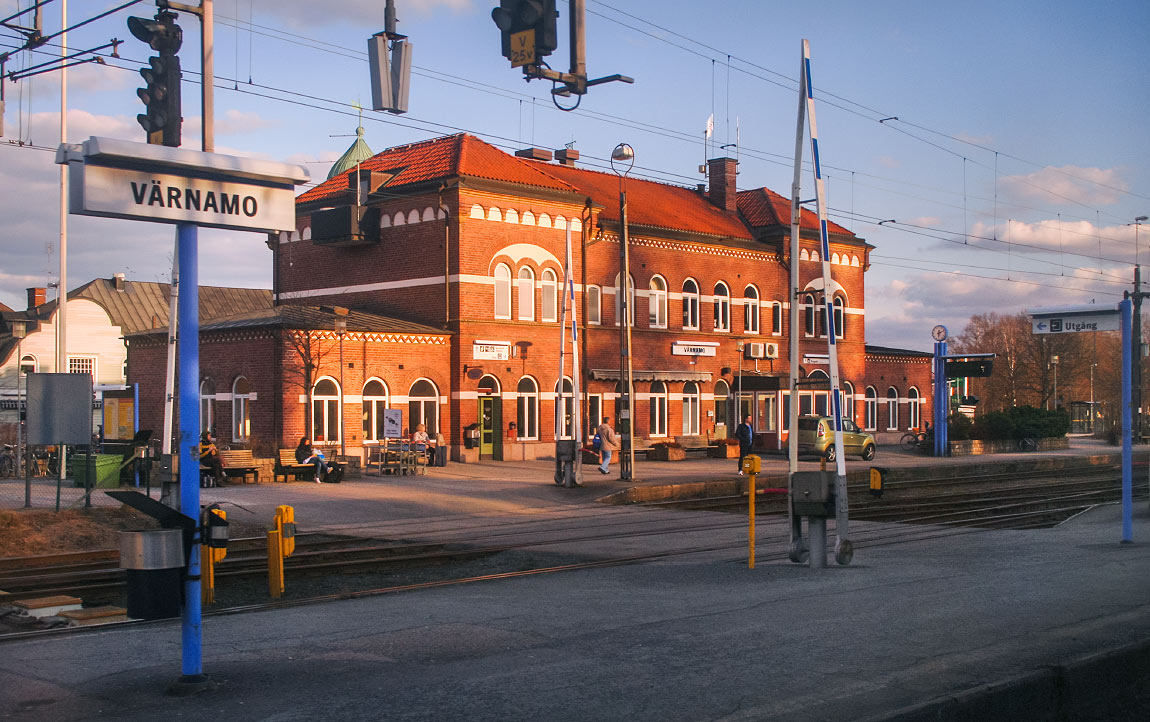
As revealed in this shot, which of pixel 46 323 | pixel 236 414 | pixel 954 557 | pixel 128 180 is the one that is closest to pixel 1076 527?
pixel 954 557

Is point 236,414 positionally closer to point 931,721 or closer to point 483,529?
point 483,529

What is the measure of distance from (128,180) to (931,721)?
5.59m

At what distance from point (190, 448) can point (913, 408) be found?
167ft

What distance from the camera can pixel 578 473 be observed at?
26.8m

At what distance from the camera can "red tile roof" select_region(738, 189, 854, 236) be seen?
47906 millimetres

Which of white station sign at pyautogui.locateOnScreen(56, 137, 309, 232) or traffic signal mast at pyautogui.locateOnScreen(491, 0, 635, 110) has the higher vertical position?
traffic signal mast at pyautogui.locateOnScreen(491, 0, 635, 110)

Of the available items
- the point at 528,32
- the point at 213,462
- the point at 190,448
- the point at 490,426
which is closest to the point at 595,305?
the point at 490,426

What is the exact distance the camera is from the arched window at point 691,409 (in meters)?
43.5

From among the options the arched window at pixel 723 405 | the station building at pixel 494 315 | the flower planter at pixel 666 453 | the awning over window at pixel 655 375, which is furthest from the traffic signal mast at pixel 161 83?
the arched window at pixel 723 405

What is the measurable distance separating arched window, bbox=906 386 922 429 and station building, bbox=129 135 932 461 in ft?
26.0

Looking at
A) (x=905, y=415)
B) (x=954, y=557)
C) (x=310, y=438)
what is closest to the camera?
(x=954, y=557)

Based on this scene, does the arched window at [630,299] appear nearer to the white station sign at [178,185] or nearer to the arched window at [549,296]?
the arched window at [549,296]

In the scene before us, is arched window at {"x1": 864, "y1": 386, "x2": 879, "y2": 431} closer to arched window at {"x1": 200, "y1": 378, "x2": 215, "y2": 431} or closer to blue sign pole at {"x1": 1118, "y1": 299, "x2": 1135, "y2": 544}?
arched window at {"x1": 200, "y1": 378, "x2": 215, "y2": 431}

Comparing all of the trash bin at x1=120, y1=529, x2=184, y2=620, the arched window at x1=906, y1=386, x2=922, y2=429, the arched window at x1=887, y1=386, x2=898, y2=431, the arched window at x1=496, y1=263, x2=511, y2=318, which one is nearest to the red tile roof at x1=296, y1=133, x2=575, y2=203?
the arched window at x1=496, y1=263, x2=511, y2=318
